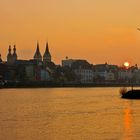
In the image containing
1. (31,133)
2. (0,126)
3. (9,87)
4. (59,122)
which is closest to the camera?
(31,133)

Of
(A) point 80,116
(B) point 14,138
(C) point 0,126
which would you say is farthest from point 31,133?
(A) point 80,116

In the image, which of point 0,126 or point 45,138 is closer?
point 45,138

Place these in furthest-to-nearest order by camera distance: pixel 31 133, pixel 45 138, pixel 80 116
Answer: pixel 80 116
pixel 31 133
pixel 45 138

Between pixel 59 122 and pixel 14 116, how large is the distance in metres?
7.27

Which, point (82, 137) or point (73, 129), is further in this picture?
point (73, 129)

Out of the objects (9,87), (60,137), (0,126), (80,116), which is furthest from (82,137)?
(9,87)

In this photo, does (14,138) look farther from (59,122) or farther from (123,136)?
(59,122)

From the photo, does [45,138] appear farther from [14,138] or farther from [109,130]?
[109,130]

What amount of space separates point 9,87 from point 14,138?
508 ft

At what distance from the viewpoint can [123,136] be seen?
107 ft

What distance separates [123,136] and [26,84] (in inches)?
6394

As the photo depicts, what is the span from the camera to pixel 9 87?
611ft

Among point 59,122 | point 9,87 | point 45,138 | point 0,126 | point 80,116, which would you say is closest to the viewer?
point 45,138

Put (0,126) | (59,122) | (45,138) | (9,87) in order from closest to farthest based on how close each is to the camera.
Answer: (45,138) → (0,126) → (59,122) → (9,87)
